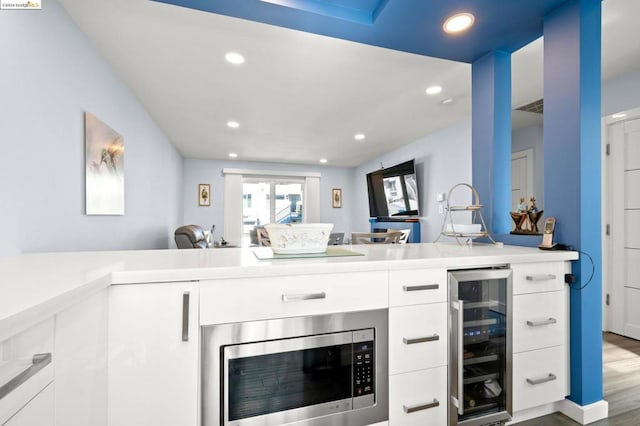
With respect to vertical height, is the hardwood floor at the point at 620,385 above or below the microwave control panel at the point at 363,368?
below

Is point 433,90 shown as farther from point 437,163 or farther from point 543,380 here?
point 543,380

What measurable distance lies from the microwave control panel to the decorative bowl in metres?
0.46

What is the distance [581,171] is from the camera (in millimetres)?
1580

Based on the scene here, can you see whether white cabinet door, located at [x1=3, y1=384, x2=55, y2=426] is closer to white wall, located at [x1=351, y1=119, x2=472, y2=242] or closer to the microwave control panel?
the microwave control panel

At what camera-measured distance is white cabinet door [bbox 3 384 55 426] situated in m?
0.59

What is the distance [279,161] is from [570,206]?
5766mm

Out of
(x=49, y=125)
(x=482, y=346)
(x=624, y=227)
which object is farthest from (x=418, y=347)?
(x=624, y=227)

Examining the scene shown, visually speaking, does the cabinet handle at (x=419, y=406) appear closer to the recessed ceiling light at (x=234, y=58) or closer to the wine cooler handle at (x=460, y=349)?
the wine cooler handle at (x=460, y=349)

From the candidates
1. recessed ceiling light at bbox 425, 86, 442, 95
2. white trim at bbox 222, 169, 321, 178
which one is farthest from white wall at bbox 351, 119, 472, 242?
white trim at bbox 222, 169, 321, 178

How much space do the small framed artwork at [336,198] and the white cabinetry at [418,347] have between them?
6271 millimetres

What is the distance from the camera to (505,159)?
2.12 m

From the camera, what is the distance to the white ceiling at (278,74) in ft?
6.52

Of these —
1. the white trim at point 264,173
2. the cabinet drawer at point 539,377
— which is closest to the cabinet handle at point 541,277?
the cabinet drawer at point 539,377

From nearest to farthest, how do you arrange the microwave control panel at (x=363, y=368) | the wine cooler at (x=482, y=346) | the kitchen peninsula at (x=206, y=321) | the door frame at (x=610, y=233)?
the kitchen peninsula at (x=206, y=321) < the microwave control panel at (x=363, y=368) < the wine cooler at (x=482, y=346) < the door frame at (x=610, y=233)
